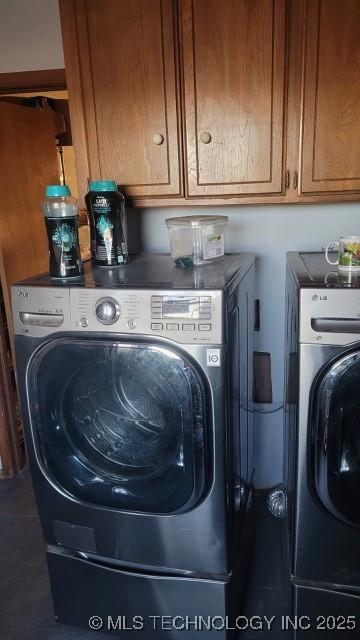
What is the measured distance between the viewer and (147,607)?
4.68 feet

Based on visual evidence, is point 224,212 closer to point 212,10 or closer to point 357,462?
point 212,10

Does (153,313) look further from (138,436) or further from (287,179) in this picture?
(287,179)

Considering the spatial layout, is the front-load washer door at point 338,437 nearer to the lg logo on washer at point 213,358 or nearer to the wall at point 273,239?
the lg logo on washer at point 213,358

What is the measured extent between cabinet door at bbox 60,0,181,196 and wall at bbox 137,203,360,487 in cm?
38

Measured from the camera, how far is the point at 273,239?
6.24ft

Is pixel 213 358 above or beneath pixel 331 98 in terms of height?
beneath

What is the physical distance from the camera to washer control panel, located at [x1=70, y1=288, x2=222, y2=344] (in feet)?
3.73

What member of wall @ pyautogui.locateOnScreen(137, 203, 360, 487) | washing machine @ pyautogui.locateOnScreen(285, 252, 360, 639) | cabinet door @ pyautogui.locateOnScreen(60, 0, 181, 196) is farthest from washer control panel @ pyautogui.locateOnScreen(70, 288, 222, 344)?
wall @ pyautogui.locateOnScreen(137, 203, 360, 487)

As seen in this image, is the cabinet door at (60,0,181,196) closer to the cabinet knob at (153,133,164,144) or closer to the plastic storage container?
the cabinet knob at (153,133,164,144)

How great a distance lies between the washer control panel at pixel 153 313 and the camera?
1138mm

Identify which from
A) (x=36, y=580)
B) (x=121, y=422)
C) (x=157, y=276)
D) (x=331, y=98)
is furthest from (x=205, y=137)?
(x=36, y=580)

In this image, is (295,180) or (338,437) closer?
(338,437)

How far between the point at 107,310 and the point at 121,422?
0.37 m

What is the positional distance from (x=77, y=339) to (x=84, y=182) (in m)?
0.72
